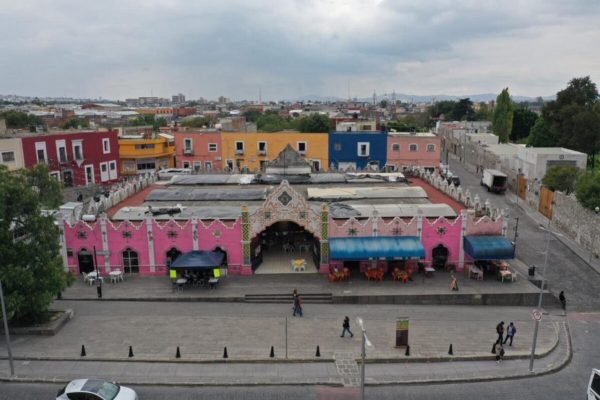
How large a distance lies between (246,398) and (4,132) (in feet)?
177

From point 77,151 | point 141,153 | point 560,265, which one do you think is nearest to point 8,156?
point 77,151

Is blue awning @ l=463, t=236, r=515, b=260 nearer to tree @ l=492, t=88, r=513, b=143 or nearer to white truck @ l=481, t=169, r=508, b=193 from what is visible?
white truck @ l=481, t=169, r=508, b=193

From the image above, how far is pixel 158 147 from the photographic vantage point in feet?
232

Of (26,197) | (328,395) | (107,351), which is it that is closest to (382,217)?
(328,395)

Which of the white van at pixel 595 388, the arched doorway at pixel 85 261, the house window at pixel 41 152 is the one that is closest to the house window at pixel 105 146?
the house window at pixel 41 152

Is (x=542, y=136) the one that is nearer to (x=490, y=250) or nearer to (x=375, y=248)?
(x=490, y=250)

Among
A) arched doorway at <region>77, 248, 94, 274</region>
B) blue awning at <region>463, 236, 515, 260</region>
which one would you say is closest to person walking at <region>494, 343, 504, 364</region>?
blue awning at <region>463, 236, 515, 260</region>

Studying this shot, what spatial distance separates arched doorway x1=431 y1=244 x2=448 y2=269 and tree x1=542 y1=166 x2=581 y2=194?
76.8 feet

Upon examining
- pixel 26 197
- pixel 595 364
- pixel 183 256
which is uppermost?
pixel 26 197

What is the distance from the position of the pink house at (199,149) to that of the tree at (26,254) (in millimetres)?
43182

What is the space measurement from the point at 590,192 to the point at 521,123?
8029 cm

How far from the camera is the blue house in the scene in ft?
212

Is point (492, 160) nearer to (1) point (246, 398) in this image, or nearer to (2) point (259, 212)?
(2) point (259, 212)

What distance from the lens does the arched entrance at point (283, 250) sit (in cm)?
3309
